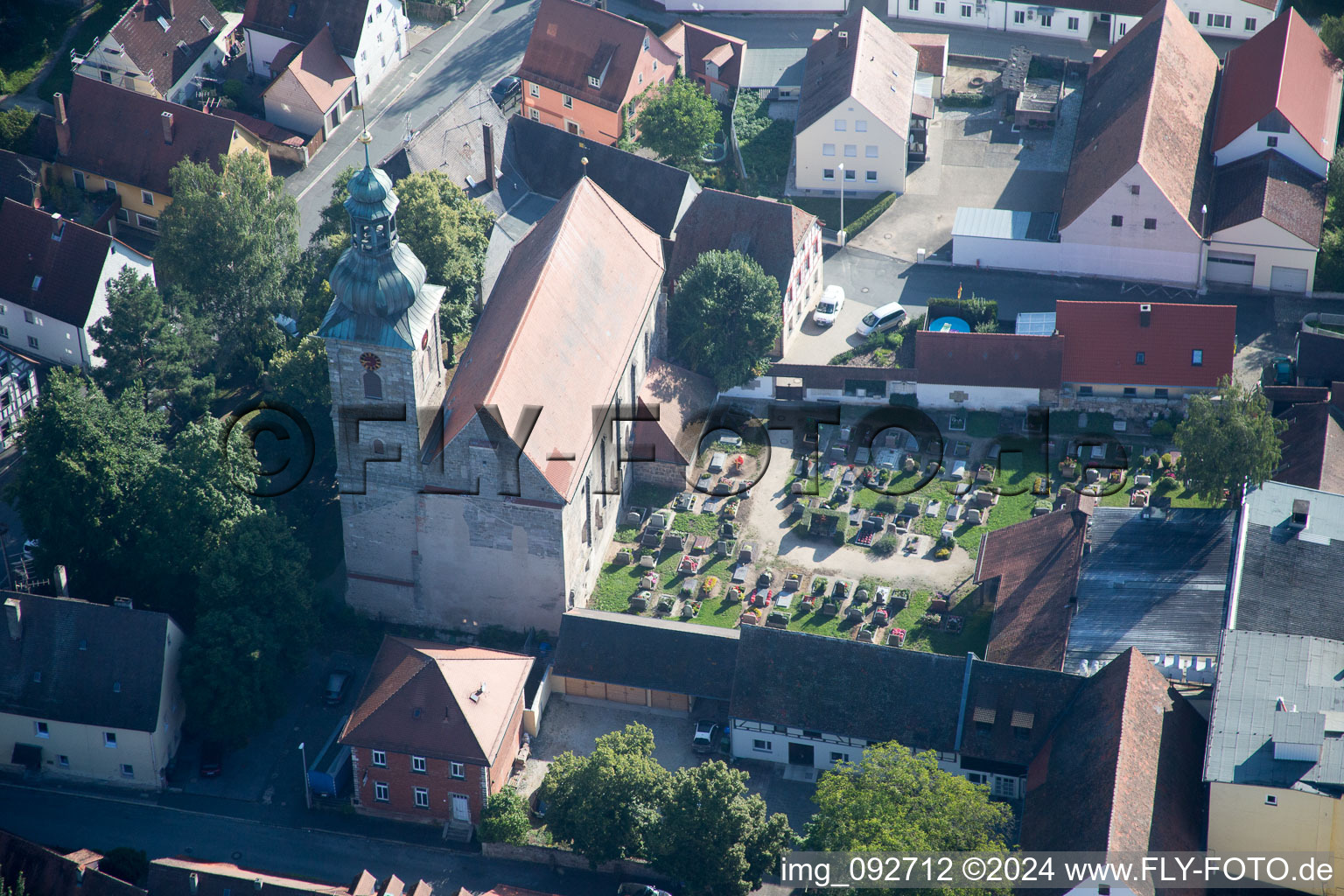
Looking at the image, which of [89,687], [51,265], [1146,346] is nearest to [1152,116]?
[1146,346]

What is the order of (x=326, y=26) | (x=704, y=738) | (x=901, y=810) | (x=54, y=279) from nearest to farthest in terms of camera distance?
1. (x=901, y=810)
2. (x=704, y=738)
3. (x=54, y=279)
4. (x=326, y=26)

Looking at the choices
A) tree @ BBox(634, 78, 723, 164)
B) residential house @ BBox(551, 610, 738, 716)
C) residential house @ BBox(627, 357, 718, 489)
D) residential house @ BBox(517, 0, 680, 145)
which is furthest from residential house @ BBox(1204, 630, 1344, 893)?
residential house @ BBox(517, 0, 680, 145)

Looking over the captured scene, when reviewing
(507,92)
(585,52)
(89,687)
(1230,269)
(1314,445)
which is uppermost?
(585,52)

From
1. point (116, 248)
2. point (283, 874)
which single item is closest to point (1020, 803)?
point (283, 874)

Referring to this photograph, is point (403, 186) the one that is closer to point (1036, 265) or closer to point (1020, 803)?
point (1036, 265)

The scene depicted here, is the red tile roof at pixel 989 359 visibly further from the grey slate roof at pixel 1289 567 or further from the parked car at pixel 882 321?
the grey slate roof at pixel 1289 567

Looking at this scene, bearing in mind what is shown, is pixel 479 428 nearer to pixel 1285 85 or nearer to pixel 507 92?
pixel 507 92

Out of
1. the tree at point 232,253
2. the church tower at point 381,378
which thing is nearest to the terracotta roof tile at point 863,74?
the tree at point 232,253
